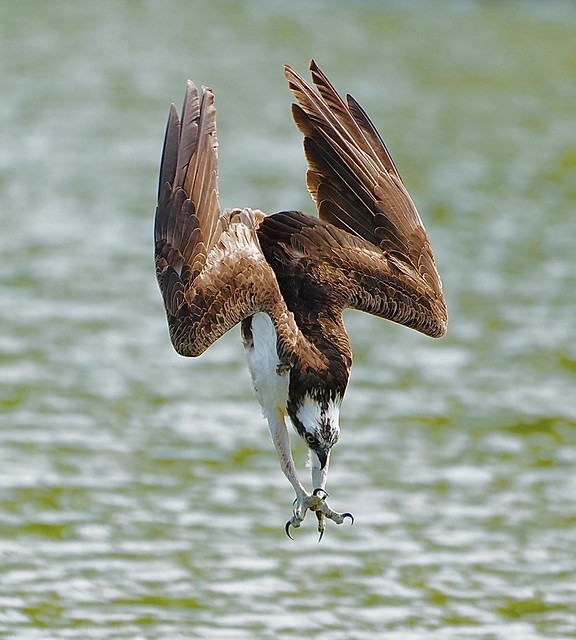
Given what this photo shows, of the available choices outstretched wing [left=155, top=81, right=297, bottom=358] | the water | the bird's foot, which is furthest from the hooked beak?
the water

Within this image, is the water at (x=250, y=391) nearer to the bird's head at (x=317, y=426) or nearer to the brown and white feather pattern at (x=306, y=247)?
the brown and white feather pattern at (x=306, y=247)

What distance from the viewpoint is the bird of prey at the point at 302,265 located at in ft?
35.7

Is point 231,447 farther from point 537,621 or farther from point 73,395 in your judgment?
point 537,621

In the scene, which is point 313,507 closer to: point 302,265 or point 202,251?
point 302,265

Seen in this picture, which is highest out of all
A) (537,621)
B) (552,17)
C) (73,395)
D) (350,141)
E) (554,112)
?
(552,17)

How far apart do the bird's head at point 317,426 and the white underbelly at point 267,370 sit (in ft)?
0.70

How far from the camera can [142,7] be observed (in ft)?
157

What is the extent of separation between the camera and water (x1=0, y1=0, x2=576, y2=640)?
1797cm

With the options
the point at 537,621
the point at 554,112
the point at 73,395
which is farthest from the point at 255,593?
the point at 554,112

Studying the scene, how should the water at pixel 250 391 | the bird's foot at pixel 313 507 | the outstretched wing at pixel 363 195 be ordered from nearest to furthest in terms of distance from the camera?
the bird's foot at pixel 313 507
the outstretched wing at pixel 363 195
the water at pixel 250 391

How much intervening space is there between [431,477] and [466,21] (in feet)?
92.7

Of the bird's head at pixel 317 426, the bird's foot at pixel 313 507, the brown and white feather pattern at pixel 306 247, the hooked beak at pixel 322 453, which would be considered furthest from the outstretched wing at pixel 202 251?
the bird's foot at pixel 313 507

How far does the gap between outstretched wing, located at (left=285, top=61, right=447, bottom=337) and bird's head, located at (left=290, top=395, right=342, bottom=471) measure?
1.67m

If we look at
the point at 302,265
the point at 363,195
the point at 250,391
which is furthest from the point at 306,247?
the point at 250,391
